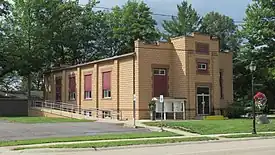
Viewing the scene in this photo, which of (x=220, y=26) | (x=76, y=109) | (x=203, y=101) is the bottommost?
(x=76, y=109)

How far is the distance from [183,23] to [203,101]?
47.0 m

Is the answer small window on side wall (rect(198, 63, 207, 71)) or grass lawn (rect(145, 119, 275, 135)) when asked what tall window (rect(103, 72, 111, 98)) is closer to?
small window on side wall (rect(198, 63, 207, 71))

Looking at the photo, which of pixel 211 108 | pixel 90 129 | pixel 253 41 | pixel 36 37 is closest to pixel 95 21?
pixel 36 37

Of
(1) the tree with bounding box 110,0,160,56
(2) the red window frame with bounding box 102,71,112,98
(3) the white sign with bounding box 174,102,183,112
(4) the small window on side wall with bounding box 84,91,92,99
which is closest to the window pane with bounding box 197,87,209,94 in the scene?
(3) the white sign with bounding box 174,102,183,112

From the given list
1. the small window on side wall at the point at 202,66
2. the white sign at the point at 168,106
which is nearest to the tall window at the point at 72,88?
the white sign at the point at 168,106

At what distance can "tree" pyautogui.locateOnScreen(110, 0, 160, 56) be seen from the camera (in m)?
66.1

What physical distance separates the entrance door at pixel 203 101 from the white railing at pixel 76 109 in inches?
321

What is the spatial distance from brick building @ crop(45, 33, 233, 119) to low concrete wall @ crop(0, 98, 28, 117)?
14.4 metres

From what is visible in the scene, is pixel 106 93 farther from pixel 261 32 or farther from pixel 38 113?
pixel 261 32

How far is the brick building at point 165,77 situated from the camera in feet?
139

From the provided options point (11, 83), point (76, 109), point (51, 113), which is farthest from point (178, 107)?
point (11, 83)

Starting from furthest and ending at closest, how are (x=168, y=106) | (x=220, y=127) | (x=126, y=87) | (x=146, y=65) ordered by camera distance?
1. (x=126, y=87)
2. (x=146, y=65)
3. (x=168, y=106)
4. (x=220, y=127)

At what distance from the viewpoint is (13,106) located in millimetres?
58375

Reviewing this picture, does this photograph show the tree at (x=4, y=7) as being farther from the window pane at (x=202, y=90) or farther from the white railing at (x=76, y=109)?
the window pane at (x=202, y=90)
